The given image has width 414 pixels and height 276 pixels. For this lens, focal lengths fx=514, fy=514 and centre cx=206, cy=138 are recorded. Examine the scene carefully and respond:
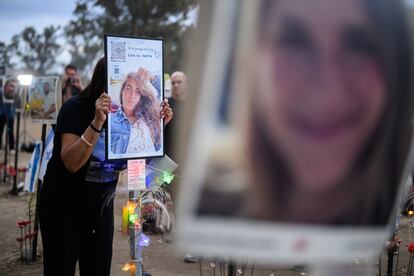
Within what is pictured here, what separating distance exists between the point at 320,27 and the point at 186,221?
39 centimetres

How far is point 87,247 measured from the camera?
105 inches

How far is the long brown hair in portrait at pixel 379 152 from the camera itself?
86 centimetres

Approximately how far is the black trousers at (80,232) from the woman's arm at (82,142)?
0.73ft

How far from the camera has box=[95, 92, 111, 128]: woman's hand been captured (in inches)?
85.4

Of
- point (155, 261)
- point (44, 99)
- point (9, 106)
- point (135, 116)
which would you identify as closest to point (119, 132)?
point (135, 116)

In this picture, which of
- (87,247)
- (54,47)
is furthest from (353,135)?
(54,47)

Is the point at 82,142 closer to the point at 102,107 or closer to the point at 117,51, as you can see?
the point at 102,107

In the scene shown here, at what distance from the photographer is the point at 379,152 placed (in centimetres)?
91

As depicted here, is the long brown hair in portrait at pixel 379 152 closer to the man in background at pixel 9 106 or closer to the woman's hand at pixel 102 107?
the woman's hand at pixel 102 107

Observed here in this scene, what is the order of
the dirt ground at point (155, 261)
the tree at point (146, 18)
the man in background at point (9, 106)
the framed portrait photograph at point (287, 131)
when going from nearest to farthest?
the framed portrait photograph at point (287, 131) → the dirt ground at point (155, 261) → the man in background at point (9, 106) → the tree at point (146, 18)

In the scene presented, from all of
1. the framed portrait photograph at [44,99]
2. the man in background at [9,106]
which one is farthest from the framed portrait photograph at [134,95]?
the man in background at [9,106]

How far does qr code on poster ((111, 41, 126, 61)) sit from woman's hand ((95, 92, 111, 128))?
0.18 metres

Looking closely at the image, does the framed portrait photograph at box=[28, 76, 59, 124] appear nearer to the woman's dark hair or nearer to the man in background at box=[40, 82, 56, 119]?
the man in background at box=[40, 82, 56, 119]

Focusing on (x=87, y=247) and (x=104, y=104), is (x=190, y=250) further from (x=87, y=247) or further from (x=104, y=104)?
(x=87, y=247)
